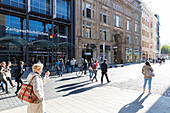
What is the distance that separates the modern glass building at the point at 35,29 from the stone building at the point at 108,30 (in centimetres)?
224

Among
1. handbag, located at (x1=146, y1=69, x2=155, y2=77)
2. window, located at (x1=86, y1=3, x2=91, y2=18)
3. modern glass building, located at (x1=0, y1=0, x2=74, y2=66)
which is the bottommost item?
handbag, located at (x1=146, y1=69, x2=155, y2=77)

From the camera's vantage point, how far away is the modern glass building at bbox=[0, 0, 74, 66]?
54.7 feet

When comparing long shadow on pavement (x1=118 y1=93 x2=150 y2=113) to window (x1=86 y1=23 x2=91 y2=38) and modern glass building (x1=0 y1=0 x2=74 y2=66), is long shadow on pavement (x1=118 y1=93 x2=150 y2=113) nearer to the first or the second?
modern glass building (x1=0 y1=0 x2=74 y2=66)

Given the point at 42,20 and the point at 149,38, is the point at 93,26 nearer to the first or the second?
the point at 42,20

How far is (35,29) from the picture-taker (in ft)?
64.2

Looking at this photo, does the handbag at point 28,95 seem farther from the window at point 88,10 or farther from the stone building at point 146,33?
the stone building at point 146,33

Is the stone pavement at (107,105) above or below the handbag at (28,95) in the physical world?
below

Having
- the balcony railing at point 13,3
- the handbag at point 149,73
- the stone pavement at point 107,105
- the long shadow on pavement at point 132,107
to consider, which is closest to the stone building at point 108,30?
the balcony railing at point 13,3

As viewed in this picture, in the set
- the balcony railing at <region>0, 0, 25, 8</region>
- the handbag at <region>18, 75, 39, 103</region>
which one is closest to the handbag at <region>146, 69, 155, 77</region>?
the handbag at <region>18, 75, 39, 103</region>

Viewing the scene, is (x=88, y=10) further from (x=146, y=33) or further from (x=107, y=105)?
(x=146, y=33)

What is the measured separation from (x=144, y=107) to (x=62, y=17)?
68.4ft

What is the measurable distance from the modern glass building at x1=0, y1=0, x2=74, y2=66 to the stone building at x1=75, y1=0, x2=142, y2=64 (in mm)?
2243

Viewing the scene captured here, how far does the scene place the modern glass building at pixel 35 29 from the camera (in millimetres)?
16672

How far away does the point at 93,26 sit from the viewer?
27047 millimetres
